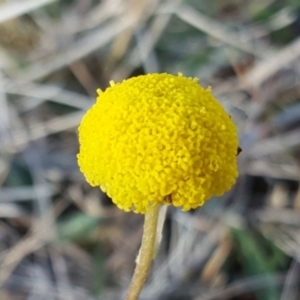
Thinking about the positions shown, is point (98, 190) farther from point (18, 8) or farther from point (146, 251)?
point (146, 251)

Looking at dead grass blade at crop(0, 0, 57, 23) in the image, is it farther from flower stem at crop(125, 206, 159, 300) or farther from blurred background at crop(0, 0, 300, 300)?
flower stem at crop(125, 206, 159, 300)

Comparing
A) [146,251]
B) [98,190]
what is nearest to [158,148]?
[146,251]

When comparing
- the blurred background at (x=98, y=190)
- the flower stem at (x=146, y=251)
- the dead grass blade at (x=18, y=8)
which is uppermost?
the dead grass blade at (x=18, y=8)

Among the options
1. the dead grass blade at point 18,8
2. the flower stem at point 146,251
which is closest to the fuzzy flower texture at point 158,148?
the flower stem at point 146,251

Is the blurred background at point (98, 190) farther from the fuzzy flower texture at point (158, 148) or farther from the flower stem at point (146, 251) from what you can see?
the fuzzy flower texture at point (158, 148)

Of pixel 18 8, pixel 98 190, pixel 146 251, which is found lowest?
pixel 146 251

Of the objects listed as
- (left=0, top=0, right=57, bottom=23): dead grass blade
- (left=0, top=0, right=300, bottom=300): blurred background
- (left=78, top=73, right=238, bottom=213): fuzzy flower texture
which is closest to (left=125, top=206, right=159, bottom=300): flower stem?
(left=78, top=73, right=238, bottom=213): fuzzy flower texture
